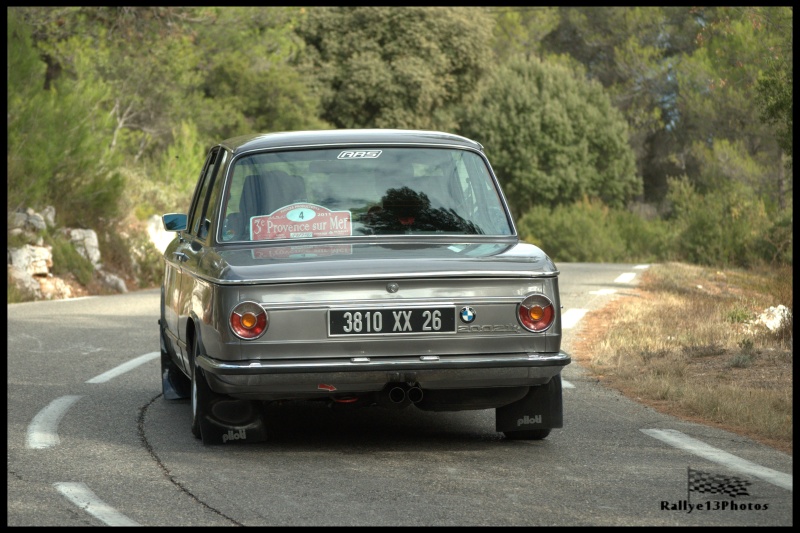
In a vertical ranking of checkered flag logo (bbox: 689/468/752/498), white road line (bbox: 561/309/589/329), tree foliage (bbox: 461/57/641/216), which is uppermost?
tree foliage (bbox: 461/57/641/216)

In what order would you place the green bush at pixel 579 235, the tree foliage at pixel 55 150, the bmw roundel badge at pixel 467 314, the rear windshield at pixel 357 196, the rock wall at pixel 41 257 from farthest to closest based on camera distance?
the green bush at pixel 579 235 < the tree foliage at pixel 55 150 < the rock wall at pixel 41 257 < the rear windshield at pixel 357 196 < the bmw roundel badge at pixel 467 314

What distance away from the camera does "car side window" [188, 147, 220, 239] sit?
8.34 metres

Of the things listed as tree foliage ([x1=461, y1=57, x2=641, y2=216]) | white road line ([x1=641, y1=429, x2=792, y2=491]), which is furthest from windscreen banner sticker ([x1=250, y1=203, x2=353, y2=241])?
tree foliage ([x1=461, y1=57, x2=641, y2=216])

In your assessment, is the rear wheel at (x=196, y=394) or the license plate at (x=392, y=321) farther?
the rear wheel at (x=196, y=394)

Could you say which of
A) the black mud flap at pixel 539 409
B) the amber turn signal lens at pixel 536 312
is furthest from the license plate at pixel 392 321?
the black mud flap at pixel 539 409

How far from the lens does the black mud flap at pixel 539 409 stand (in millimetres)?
7383

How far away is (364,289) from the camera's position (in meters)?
6.70

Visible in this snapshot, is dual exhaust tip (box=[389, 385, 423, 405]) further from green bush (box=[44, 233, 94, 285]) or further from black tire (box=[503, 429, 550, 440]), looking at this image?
green bush (box=[44, 233, 94, 285])

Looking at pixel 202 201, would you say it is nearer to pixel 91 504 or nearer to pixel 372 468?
pixel 372 468

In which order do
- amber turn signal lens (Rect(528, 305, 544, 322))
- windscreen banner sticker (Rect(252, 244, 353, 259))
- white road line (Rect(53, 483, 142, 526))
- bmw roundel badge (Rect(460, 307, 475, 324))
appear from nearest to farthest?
white road line (Rect(53, 483, 142, 526))
bmw roundel badge (Rect(460, 307, 475, 324))
amber turn signal lens (Rect(528, 305, 544, 322))
windscreen banner sticker (Rect(252, 244, 353, 259))

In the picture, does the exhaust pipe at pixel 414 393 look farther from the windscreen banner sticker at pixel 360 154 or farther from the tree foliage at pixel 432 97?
the tree foliage at pixel 432 97

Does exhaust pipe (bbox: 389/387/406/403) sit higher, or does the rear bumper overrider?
the rear bumper overrider

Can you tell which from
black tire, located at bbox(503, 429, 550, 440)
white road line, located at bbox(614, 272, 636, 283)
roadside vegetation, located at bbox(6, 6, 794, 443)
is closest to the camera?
black tire, located at bbox(503, 429, 550, 440)

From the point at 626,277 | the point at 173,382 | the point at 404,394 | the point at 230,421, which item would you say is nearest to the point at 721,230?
the point at 626,277
